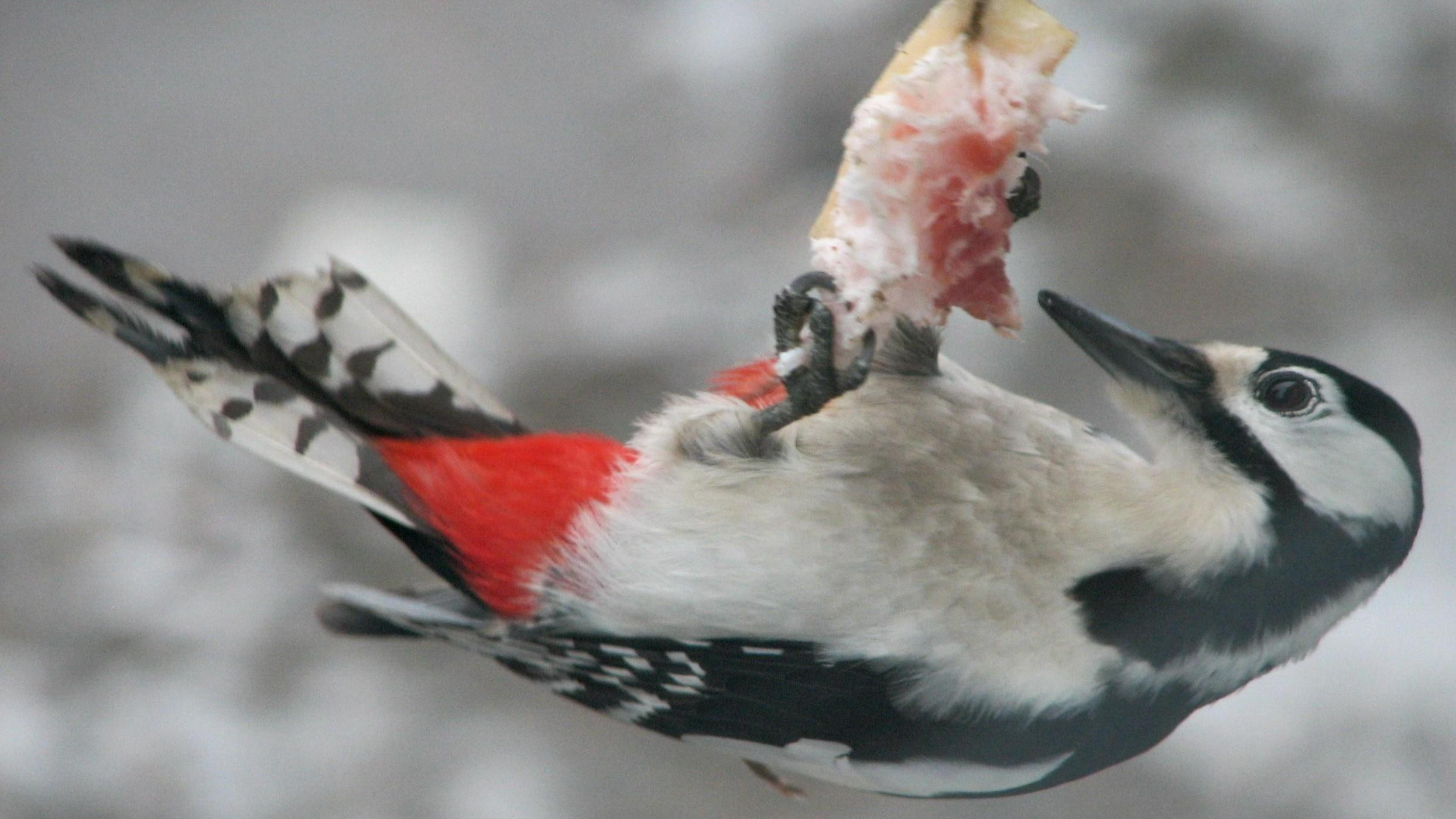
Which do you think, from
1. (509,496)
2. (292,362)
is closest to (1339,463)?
(509,496)

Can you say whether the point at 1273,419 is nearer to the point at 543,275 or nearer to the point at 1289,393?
the point at 1289,393

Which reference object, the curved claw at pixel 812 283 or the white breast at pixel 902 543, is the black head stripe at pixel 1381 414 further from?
the curved claw at pixel 812 283

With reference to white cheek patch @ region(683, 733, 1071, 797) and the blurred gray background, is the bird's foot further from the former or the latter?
the blurred gray background

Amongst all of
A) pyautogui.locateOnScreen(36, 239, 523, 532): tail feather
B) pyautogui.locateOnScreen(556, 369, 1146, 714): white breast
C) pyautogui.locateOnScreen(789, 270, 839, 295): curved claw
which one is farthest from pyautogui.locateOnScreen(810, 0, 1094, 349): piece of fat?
pyautogui.locateOnScreen(36, 239, 523, 532): tail feather

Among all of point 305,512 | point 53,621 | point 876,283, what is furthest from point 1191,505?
point 53,621

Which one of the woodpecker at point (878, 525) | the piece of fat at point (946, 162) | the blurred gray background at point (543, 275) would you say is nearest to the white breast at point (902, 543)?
the woodpecker at point (878, 525)

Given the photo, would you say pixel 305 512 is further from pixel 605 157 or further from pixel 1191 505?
pixel 1191 505
